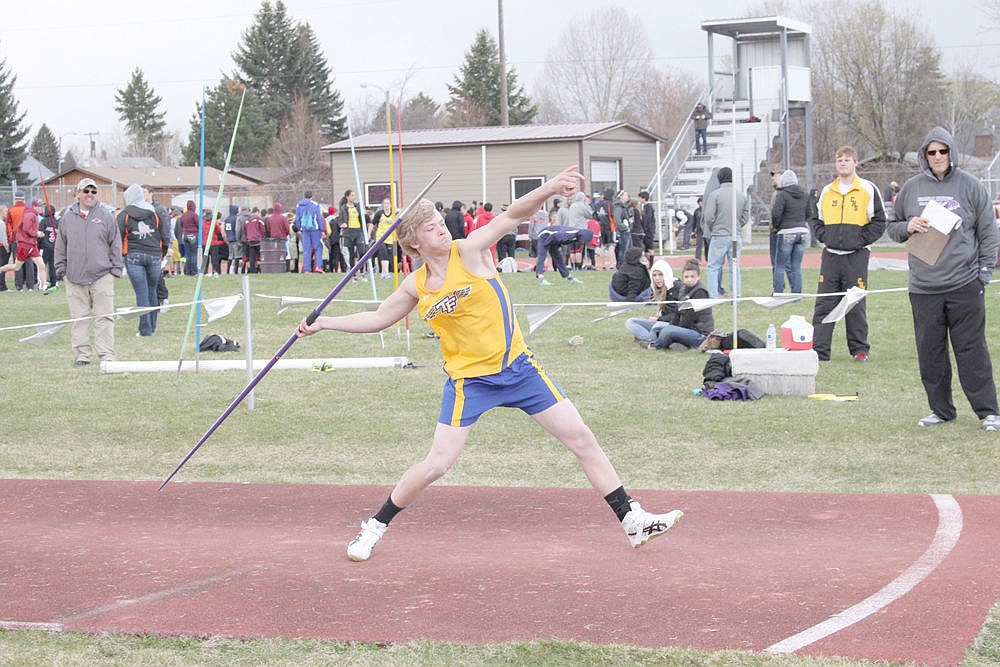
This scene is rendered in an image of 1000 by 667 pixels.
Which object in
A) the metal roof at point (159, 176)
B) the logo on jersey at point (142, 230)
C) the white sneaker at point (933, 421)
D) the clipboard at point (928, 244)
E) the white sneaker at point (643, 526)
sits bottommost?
the white sneaker at point (933, 421)

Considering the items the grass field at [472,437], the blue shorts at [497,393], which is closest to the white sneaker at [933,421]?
the grass field at [472,437]

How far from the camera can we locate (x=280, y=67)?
79250 millimetres

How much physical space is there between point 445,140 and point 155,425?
31.0 m

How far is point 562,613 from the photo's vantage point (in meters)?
4.95

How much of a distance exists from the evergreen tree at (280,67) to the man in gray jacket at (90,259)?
6656cm

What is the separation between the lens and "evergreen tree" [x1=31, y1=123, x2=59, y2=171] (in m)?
93.2

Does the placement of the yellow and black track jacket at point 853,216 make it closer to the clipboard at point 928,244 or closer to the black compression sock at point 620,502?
the clipboard at point 928,244

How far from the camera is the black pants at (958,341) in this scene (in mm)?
8594

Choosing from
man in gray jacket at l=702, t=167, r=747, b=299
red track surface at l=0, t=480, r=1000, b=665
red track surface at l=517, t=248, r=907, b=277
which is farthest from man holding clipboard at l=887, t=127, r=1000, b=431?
red track surface at l=517, t=248, r=907, b=277

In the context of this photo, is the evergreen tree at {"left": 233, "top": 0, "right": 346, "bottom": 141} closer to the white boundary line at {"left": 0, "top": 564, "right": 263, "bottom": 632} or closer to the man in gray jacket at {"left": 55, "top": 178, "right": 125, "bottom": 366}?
the man in gray jacket at {"left": 55, "top": 178, "right": 125, "bottom": 366}

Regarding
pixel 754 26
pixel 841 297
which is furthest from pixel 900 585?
pixel 754 26

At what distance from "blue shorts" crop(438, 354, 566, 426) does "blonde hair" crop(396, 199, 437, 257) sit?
0.71 meters

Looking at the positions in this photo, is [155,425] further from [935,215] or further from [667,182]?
[667,182]

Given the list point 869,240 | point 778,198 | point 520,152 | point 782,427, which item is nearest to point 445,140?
point 520,152
